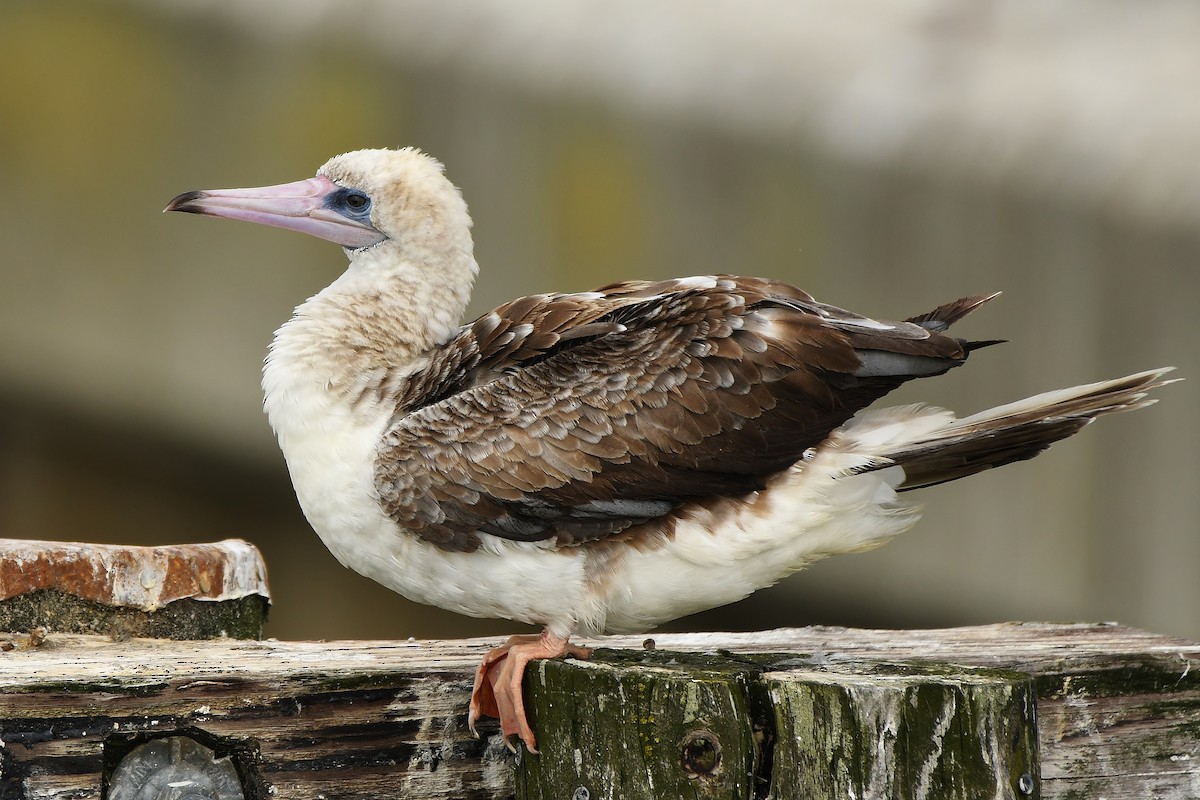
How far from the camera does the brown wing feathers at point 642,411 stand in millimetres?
3447

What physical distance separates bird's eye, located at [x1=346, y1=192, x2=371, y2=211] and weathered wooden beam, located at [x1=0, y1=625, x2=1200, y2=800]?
1427mm

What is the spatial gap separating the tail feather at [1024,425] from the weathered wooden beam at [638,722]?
53 cm

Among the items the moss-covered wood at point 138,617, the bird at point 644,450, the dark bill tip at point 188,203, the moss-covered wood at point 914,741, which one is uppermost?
the dark bill tip at point 188,203

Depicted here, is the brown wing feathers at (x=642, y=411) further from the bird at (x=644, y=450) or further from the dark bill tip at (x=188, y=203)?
the dark bill tip at (x=188, y=203)

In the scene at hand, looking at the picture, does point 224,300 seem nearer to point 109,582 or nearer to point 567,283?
point 567,283

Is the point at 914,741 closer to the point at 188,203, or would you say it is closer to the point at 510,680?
the point at 510,680

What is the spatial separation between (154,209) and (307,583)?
239cm

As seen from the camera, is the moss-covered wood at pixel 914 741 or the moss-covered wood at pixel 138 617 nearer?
the moss-covered wood at pixel 914 741

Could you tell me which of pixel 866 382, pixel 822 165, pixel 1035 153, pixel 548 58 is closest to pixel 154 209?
pixel 548 58

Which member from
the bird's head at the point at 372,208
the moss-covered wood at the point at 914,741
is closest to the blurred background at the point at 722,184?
the bird's head at the point at 372,208

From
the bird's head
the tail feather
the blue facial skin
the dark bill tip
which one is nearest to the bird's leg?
the tail feather

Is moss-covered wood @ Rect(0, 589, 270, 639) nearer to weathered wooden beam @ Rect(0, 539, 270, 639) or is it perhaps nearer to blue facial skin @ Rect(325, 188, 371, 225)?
weathered wooden beam @ Rect(0, 539, 270, 639)

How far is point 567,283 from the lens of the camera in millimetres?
7172

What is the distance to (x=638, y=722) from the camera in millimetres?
2699
